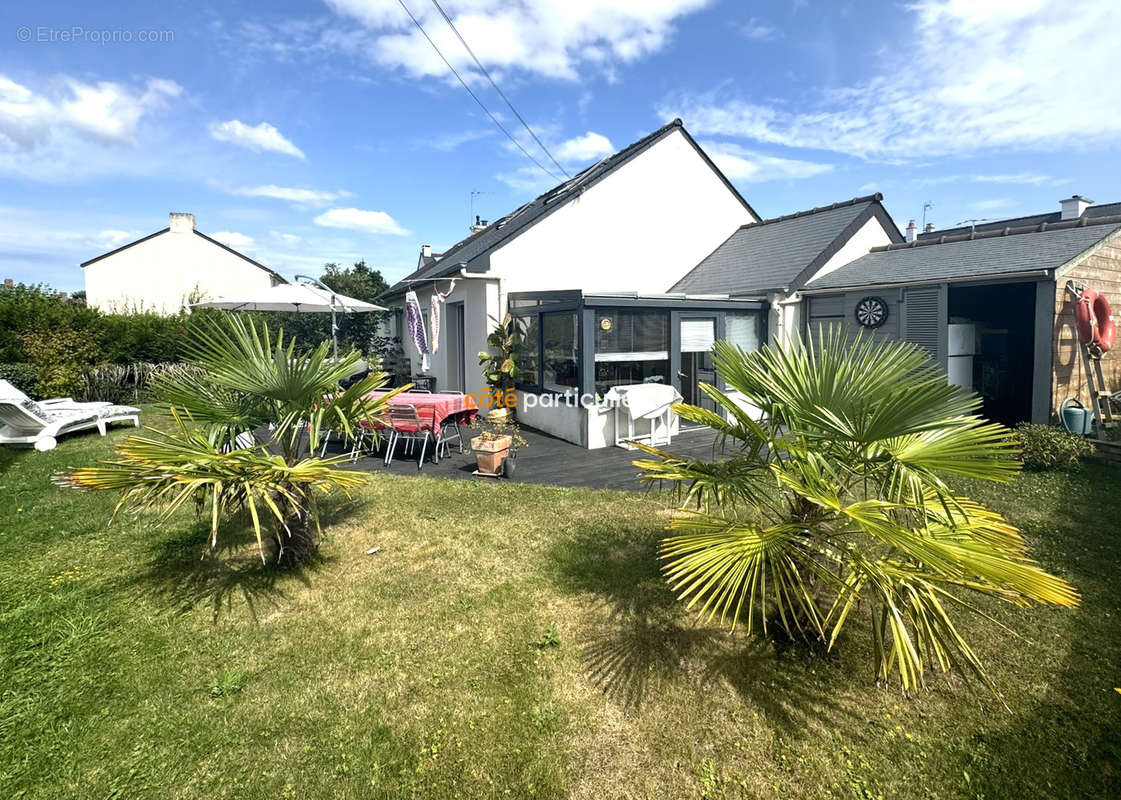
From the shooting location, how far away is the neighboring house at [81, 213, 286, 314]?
1105 inches

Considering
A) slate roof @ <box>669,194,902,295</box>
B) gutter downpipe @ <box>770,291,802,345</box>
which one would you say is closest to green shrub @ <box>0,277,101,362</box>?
slate roof @ <box>669,194,902,295</box>

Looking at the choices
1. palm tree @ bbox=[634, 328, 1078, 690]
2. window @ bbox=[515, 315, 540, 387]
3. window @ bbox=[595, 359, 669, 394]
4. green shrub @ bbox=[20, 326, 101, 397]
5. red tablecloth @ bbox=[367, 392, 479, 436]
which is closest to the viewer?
palm tree @ bbox=[634, 328, 1078, 690]

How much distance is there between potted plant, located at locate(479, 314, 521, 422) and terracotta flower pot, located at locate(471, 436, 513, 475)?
12.3 feet

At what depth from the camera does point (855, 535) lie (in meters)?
5.11

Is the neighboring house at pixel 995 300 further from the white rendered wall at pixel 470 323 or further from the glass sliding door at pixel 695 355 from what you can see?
the white rendered wall at pixel 470 323

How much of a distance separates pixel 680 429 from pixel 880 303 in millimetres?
4727

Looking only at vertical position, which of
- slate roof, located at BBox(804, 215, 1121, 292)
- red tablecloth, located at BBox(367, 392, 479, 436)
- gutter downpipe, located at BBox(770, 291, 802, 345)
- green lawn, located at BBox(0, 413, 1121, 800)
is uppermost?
slate roof, located at BBox(804, 215, 1121, 292)

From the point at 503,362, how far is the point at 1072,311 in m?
10.1

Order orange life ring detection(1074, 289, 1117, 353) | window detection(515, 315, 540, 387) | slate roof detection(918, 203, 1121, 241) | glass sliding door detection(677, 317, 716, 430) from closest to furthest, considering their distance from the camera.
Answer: orange life ring detection(1074, 289, 1117, 353) < glass sliding door detection(677, 317, 716, 430) < window detection(515, 315, 540, 387) < slate roof detection(918, 203, 1121, 241)

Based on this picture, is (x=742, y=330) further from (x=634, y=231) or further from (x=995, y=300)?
(x=995, y=300)

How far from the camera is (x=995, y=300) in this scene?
1212 centimetres

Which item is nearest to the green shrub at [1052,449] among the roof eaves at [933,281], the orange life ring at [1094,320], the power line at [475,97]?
the orange life ring at [1094,320]

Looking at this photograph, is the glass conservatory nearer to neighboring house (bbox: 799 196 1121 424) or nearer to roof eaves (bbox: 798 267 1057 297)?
roof eaves (bbox: 798 267 1057 297)

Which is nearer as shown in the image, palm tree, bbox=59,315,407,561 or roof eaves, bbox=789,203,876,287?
palm tree, bbox=59,315,407,561
